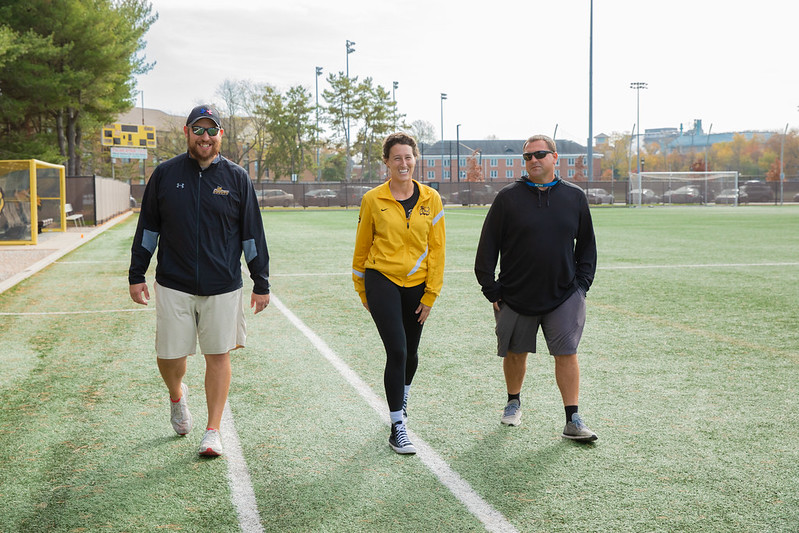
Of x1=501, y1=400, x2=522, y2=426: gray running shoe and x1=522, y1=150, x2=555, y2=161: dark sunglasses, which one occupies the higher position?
x1=522, y1=150, x2=555, y2=161: dark sunglasses

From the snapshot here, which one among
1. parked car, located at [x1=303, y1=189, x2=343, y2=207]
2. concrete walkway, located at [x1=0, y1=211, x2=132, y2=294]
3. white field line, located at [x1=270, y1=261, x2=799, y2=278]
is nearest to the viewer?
concrete walkway, located at [x1=0, y1=211, x2=132, y2=294]

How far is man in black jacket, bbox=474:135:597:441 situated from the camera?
466cm

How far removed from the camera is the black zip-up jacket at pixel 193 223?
4289mm

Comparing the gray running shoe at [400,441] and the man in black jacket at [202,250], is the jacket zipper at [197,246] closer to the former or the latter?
the man in black jacket at [202,250]

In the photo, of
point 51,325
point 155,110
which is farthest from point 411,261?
point 155,110

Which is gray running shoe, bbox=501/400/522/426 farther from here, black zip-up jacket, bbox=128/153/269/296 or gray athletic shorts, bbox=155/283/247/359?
black zip-up jacket, bbox=128/153/269/296

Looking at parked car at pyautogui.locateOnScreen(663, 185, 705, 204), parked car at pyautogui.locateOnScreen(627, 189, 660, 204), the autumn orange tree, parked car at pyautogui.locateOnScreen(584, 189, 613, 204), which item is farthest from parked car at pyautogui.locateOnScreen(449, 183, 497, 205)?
the autumn orange tree

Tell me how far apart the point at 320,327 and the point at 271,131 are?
2665 inches

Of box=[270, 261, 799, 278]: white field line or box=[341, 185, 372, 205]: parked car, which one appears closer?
box=[270, 261, 799, 278]: white field line

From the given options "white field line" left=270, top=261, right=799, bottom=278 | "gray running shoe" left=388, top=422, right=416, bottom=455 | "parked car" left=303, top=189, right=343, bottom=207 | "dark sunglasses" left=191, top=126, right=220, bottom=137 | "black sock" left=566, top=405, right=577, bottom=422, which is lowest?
"gray running shoe" left=388, top=422, right=416, bottom=455

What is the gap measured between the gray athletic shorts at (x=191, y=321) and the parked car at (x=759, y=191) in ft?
213

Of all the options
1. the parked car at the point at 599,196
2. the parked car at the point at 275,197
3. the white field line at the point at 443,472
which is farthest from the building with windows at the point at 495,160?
the white field line at the point at 443,472

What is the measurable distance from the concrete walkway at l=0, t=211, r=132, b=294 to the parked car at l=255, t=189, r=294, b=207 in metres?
32.7

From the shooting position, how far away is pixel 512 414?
16.5 ft
